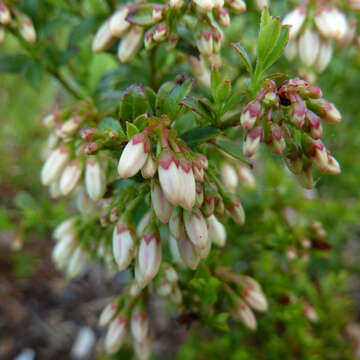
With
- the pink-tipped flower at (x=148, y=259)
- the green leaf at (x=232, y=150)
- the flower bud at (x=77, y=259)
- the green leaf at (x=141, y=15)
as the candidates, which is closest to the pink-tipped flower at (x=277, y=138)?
the green leaf at (x=232, y=150)

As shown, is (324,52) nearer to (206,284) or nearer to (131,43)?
(131,43)

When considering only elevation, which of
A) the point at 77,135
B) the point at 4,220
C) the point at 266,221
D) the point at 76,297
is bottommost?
the point at 76,297

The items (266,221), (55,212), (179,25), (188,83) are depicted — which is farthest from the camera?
(55,212)

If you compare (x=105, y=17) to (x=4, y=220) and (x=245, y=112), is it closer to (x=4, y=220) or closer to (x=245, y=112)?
(x=245, y=112)

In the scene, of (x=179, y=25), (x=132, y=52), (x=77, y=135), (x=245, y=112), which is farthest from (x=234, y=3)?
(x=77, y=135)

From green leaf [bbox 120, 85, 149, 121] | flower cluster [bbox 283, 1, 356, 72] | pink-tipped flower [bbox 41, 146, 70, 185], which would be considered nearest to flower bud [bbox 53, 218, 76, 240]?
pink-tipped flower [bbox 41, 146, 70, 185]

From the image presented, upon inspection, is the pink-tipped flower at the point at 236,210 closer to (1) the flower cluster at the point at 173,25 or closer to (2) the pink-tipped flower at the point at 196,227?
(2) the pink-tipped flower at the point at 196,227

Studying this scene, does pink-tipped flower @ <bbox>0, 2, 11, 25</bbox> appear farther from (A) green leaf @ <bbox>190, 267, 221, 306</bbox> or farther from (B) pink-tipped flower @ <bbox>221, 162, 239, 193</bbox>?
(A) green leaf @ <bbox>190, 267, 221, 306</bbox>
